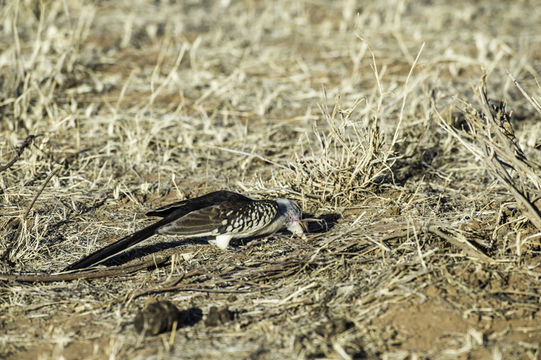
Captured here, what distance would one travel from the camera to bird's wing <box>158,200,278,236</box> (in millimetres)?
4004

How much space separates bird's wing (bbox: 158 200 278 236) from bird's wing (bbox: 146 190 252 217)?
1.8 inches

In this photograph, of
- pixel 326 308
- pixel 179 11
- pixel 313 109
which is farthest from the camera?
pixel 179 11

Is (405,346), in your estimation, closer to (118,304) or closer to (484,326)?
(484,326)

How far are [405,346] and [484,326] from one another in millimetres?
446

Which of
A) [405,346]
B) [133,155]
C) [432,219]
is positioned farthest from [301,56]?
[405,346]

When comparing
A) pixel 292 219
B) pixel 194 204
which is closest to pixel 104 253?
pixel 194 204

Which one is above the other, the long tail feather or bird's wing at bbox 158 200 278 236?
bird's wing at bbox 158 200 278 236

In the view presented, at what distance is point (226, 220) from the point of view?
161 inches

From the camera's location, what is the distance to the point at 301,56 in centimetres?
837

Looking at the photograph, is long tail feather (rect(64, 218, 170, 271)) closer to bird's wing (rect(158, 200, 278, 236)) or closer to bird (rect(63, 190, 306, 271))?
bird (rect(63, 190, 306, 271))

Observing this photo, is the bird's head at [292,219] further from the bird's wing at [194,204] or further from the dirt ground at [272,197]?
the bird's wing at [194,204]

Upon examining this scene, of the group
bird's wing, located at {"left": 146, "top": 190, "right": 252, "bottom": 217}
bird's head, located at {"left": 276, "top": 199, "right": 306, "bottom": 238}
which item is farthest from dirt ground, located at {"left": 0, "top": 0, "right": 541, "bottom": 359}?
bird's wing, located at {"left": 146, "top": 190, "right": 252, "bottom": 217}

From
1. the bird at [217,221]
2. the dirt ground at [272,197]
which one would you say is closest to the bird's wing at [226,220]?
the bird at [217,221]

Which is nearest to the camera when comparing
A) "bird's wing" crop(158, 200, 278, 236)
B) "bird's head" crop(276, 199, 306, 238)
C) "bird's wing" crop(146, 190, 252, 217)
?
"bird's wing" crop(158, 200, 278, 236)
